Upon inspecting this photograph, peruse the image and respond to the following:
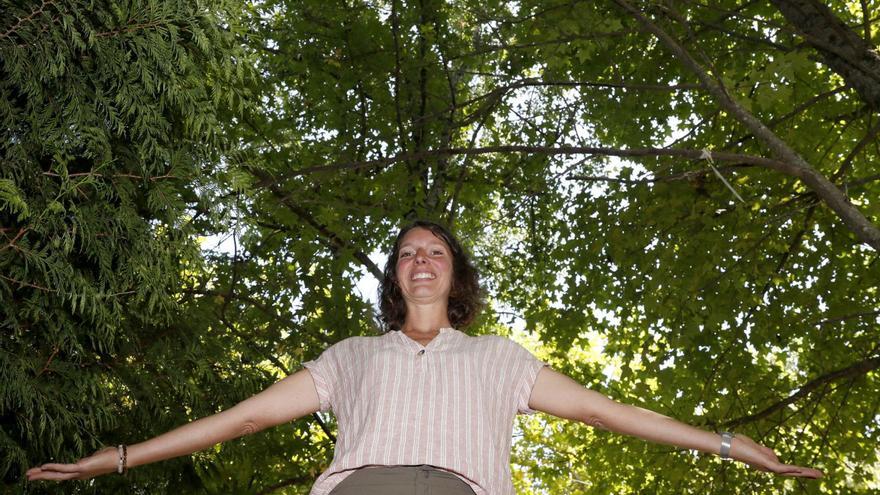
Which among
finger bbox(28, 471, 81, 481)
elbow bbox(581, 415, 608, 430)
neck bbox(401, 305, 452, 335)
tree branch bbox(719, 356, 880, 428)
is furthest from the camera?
tree branch bbox(719, 356, 880, 428)

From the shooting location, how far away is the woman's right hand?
2.21 m

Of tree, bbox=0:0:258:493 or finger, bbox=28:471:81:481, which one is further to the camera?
finger, bbox=28:471:81:481

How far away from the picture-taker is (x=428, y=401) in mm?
2365

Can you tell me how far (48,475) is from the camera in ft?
7.25

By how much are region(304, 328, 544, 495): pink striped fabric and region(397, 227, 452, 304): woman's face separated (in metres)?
0.18

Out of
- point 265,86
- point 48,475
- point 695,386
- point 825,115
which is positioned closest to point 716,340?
point 695,386

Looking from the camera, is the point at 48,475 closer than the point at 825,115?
Yes

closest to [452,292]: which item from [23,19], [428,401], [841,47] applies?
[428,401]

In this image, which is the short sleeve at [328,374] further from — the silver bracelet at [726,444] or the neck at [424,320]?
the silver bracelet at [726,444]

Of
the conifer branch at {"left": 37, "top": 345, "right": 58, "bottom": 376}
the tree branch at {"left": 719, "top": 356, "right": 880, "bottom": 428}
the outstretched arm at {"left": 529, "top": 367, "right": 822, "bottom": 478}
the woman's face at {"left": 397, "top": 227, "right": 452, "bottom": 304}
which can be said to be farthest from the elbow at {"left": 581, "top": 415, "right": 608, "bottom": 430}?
the tree branch at {"left": 719, "top": 356, "right": 880, "bottom": 428}

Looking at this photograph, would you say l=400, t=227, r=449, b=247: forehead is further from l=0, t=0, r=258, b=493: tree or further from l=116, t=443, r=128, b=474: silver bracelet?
l=116, t=443, r=128, b=474: silver bracelet

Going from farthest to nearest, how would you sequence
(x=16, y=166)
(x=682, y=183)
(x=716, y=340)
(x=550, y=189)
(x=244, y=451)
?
(x=550, y=189), (x=716, y=340), (x=682, y=183), (x=244, y=451), (x=16, y=166)

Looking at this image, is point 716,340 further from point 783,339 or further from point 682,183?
point 682,183

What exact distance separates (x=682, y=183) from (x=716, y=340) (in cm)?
→ 124
